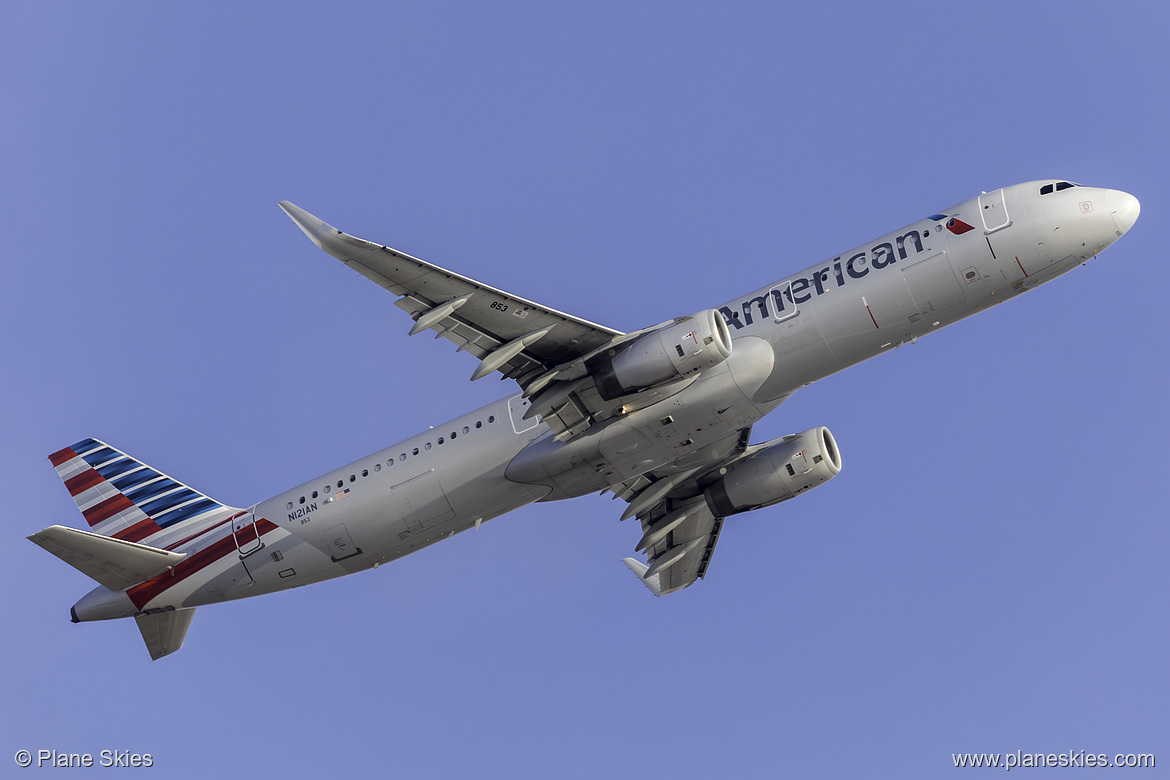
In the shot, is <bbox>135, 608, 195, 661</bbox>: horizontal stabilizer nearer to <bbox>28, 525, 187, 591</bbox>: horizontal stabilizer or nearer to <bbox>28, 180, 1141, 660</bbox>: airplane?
<bbox>28, 180, 1141, 660</bbox>: airplane

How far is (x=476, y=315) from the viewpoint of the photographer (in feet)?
119

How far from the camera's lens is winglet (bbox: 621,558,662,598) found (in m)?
49.5

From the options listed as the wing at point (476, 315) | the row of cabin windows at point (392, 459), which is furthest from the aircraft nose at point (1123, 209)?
the row of cabin windows at point (392, 459)

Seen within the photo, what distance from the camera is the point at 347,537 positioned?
41.5m

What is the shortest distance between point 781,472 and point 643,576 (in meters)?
8.43

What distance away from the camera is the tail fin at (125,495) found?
45219mm

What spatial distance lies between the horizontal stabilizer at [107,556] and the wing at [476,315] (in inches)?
573

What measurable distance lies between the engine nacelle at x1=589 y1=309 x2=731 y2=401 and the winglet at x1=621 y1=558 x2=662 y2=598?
581 inches

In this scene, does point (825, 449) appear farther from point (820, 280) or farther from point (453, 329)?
point (453, 329)

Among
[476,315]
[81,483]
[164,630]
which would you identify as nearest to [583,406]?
A: [476,315]

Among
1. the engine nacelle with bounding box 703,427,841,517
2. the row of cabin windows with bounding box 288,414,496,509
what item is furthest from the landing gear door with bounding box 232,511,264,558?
the engine nacelle with bounding box 703,427,841,517

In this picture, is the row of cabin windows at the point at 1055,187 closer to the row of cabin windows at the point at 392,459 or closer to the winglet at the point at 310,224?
the row of cabin windows at the point at 392,459

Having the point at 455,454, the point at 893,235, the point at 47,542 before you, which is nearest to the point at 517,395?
the point at 455,454

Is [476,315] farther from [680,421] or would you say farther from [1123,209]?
[1123,209]
